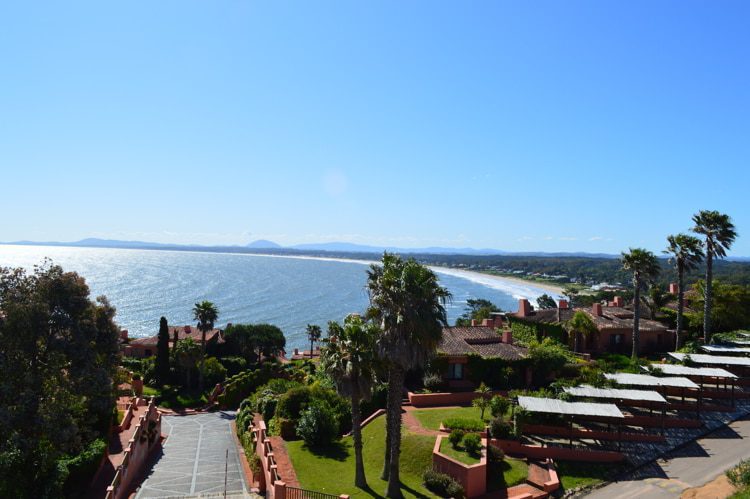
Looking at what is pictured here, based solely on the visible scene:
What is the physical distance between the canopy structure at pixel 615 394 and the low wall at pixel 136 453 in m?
23.1

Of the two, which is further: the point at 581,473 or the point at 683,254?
the point at 683,254

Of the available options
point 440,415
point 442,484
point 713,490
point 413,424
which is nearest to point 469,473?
point 442,484

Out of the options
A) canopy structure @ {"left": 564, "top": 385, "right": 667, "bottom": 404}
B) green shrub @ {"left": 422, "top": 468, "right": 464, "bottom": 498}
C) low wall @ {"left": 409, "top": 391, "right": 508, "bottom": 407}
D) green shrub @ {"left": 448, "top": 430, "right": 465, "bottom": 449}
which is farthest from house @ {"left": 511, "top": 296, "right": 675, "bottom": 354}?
green shrub @ {"left": 422, "top": 468, "right": 464, "bottom": 498}

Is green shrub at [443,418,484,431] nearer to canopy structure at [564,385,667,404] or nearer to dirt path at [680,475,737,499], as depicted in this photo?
canopy structure at [564,385,667,404]

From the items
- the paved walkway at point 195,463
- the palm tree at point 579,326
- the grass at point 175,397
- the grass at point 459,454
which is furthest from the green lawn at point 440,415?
the grass at point 175,397

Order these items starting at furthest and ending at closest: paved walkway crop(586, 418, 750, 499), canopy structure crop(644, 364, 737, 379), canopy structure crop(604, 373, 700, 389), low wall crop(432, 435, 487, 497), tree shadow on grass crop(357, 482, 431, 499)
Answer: canopy structure crop(644, 364, 737, 379) → canopy structure crop(604, 373, 700, 389) → low wall crop(432, 435, 487, 497) → paved walkway crop(586, 418, 750, 499) → tree shadow on grass crop(357, 482, 431, 499)

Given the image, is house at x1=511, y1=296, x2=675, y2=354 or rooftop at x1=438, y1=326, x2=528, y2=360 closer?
rooftop at x1=438, y1=326, x2=528, y2=360

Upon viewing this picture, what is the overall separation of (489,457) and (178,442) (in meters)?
20.2

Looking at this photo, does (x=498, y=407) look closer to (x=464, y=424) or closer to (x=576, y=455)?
(x=464, y=424)

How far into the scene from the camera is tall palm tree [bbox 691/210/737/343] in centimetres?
4538

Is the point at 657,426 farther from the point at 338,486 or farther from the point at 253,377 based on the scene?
the point at 253,377

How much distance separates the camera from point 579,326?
4628 centimetres

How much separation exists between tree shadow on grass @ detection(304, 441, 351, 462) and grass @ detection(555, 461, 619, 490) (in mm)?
10756

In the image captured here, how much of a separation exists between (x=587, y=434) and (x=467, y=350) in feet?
36.9
